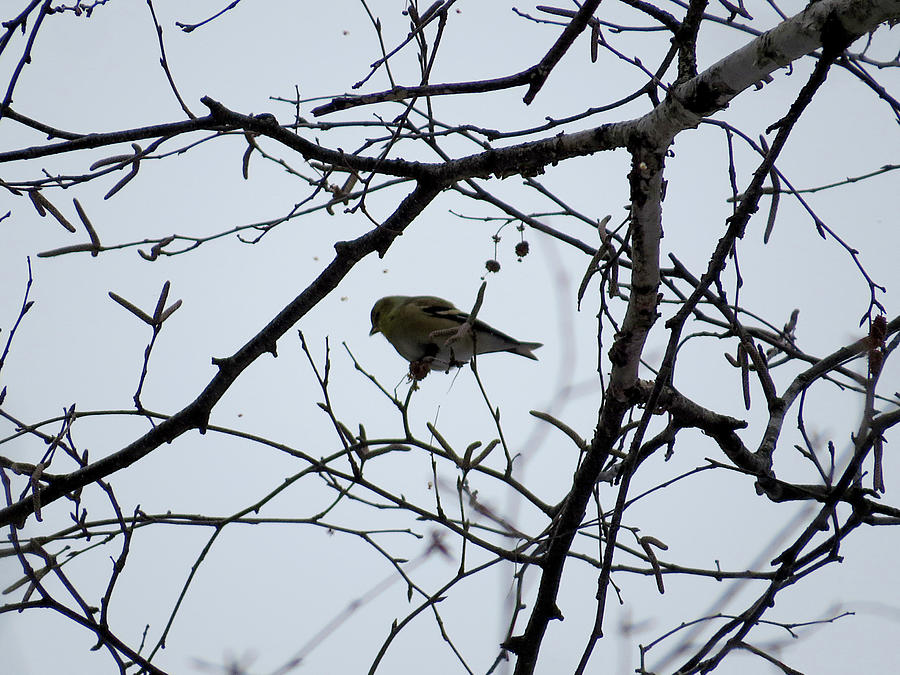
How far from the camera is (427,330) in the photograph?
5426mm

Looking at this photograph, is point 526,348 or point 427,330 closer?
point 526,348

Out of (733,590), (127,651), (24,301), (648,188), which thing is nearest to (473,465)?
(733,590)

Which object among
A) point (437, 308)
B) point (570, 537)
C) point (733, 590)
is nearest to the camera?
point (733, 590)

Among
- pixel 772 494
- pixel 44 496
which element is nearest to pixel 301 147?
pixel 44 496

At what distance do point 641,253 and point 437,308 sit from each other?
371cm

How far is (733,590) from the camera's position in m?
1.93

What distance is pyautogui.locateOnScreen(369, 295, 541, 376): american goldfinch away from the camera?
16.4ft

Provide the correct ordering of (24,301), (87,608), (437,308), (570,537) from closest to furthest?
(87,608), (24,301), (570,537), (437,308)

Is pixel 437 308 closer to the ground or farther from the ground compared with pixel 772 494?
farther from the ground

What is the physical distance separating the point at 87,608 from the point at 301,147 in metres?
1.38

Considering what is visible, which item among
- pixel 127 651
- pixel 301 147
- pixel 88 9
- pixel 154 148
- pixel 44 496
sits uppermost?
pixel 88 9

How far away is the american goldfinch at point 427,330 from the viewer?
4.99m

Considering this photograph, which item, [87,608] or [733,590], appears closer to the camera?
[733,590]

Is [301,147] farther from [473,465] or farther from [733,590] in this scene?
[733,590]
